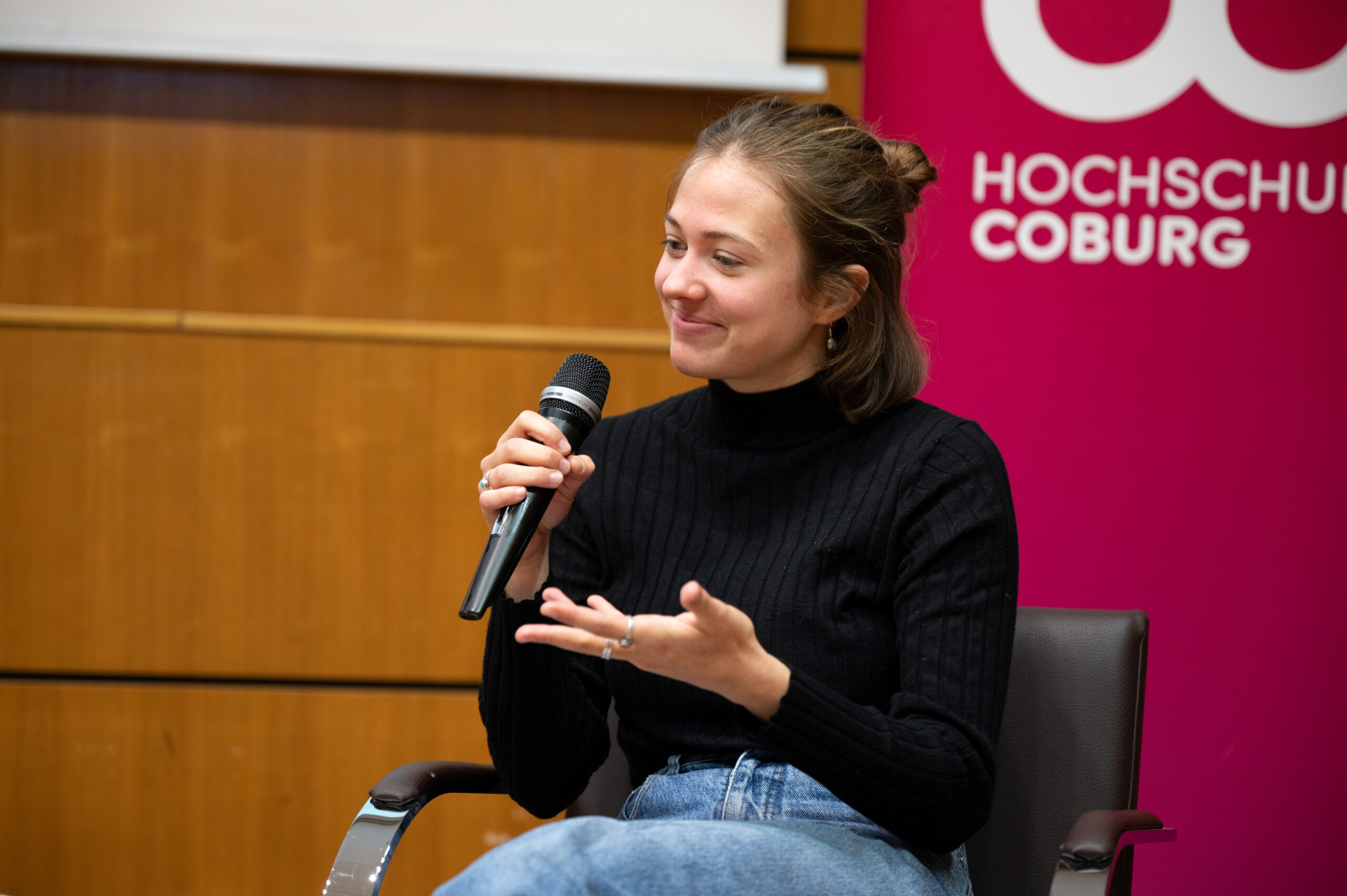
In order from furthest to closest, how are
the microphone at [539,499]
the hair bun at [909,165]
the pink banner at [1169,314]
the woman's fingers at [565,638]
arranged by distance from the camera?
the pink banner at [1169,314] → the hair bun at [909,165] → the microphone at [539,499] → the woman's fingers at [565,638]

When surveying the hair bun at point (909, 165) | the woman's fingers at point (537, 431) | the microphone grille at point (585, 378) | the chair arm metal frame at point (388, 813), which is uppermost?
the hair bun at point (909, 165)

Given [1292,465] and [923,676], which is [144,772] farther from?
[1292,465]

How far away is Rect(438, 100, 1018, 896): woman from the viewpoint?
3.25 feet

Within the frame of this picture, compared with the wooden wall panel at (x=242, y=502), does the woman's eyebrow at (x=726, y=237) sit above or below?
above

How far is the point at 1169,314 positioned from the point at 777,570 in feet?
3.63

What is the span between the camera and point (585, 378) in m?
1.16

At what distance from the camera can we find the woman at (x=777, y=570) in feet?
3.25

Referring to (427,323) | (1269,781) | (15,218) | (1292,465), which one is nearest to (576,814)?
(427,323)

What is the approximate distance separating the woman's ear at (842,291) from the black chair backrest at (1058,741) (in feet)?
1.57

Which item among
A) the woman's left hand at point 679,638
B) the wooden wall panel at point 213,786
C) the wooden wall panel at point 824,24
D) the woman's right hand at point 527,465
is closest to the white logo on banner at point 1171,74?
the wooden wall panel at point 824,24

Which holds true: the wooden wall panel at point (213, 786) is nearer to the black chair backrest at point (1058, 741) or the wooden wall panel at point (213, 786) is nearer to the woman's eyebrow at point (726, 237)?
the black chair backrest at point (1058, 741)

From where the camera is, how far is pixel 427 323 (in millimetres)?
2111

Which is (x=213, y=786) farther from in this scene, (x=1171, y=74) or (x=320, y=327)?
(x=1171, y=74)

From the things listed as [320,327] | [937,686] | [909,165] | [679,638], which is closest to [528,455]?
[679,638]
